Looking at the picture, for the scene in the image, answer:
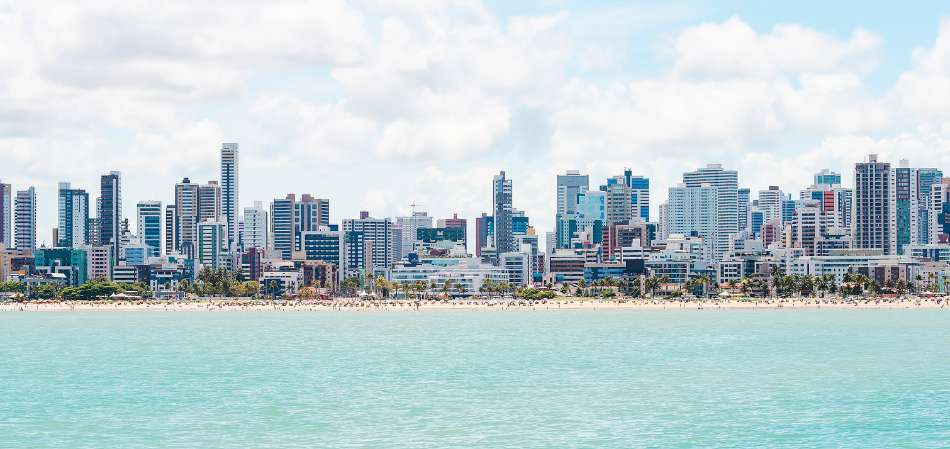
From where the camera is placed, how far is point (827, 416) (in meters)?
77.6

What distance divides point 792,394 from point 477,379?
2582 centimetres

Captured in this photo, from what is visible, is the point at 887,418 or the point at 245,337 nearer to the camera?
the point at 887,418

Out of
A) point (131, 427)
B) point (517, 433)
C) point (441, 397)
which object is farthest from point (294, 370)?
point (517, 433)

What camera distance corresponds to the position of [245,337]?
524 feet

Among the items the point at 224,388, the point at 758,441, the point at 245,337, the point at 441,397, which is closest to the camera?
the point at 758,441

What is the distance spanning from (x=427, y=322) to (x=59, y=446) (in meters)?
131

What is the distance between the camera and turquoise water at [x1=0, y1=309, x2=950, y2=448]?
71.1 m

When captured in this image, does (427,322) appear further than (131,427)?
Yes

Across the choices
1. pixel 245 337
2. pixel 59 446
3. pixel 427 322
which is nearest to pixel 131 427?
pixel 59 446

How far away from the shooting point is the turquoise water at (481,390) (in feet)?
233

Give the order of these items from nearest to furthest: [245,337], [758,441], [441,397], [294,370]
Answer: [758,441]
[441,397]
[294,370]
[245,337]

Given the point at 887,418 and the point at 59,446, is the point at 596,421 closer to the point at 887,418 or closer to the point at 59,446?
the point at 887,418

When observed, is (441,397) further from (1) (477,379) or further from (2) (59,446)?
(2) (59,446)

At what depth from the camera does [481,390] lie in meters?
92.5
